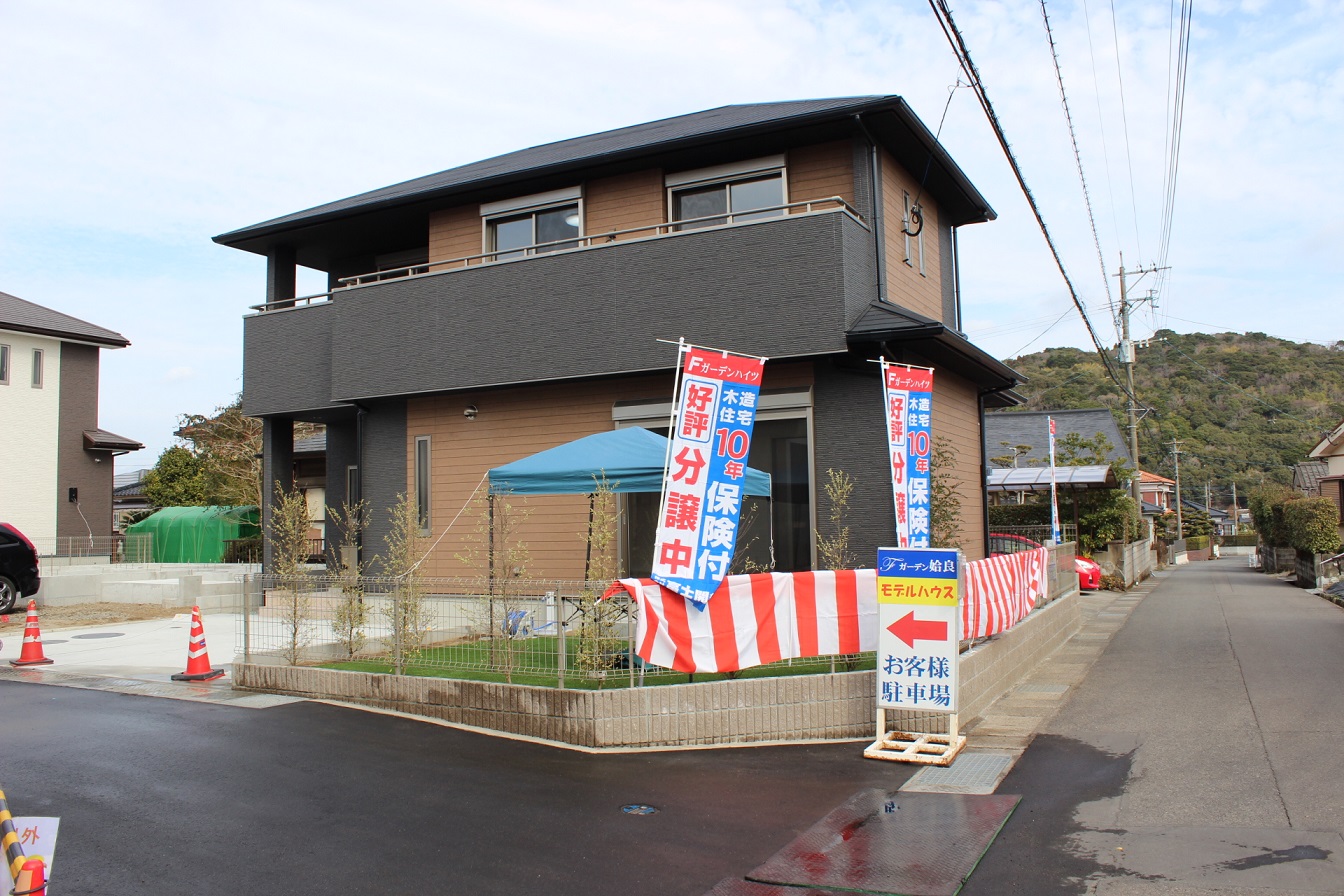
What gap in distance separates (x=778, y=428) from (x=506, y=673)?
17.4 feet

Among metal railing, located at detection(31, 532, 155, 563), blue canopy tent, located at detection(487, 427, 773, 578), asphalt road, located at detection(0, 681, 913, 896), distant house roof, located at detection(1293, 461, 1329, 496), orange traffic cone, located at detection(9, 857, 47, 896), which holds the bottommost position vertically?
asphalt road, located at detection(0, 681, 913, 896)

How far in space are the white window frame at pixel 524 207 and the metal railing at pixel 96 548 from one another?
1788cm

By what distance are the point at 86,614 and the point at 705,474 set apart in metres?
13.8

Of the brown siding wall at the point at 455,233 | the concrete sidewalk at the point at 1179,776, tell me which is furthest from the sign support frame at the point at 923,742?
the brown siding wall at the point at 455,233

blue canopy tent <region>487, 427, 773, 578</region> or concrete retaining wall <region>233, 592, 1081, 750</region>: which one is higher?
blue canopy tent <region>487, 427, 773, 578</region>

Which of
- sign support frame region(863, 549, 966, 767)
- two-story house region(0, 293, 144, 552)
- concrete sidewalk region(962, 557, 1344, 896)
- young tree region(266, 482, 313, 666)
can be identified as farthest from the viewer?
two-story house region(0, 293, 144, 552)

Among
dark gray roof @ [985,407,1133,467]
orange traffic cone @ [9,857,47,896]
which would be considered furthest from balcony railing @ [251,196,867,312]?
dark gray roof @ [985,407,1133,467]

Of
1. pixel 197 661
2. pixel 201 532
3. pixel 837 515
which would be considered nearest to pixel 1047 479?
pixel 837 515

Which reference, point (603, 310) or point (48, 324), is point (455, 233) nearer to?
point (603, 310)

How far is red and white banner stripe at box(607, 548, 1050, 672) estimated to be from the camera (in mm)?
7719

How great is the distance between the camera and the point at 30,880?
2977 millimetres

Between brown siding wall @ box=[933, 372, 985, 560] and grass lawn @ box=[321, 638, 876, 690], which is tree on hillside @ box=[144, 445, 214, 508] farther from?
grass lawn @ box=[321, 638, 876, 690]

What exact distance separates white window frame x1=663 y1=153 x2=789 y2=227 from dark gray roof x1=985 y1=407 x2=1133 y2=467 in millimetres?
18284

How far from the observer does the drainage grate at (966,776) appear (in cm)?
644
